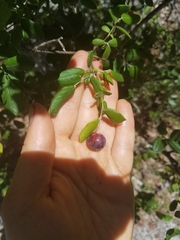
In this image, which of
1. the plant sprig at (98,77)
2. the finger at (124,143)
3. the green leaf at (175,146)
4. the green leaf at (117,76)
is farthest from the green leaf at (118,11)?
the green leaf at (175,146)

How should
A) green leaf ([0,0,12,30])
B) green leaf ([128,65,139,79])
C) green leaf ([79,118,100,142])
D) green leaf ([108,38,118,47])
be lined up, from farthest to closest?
green leaf ([128,65,139,79])
green leaf ([79,118,100,142])
green leaf ([108,38,118,47])
green leaf ([0,0,12,30])

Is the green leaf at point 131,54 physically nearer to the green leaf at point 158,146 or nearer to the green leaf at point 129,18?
the green leaf at point 129,18

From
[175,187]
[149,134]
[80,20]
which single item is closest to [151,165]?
[149,134]

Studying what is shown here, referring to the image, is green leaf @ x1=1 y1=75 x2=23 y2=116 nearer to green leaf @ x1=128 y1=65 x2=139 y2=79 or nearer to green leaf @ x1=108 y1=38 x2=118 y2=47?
green leaf @ x1=108 y1=38 x2=118 y2=47

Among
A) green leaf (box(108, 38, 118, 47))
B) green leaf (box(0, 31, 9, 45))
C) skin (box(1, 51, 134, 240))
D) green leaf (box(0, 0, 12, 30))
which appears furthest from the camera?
green leaf (box(108, 38, 118, 47))

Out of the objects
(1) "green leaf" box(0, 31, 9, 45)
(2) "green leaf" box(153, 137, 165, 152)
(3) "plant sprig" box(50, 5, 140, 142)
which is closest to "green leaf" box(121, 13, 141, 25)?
(3) "plant sprig" box(50, 5, 140, 142)

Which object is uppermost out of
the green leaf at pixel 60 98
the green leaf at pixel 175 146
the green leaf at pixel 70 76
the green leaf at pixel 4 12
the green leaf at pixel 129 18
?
the green leaf at pixel 4 12

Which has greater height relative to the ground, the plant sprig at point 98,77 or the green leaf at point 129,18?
the green leaf at point 129,18
